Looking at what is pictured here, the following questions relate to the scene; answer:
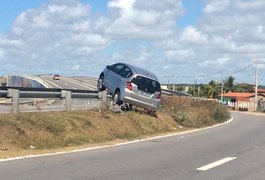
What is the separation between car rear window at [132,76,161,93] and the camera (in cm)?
2100

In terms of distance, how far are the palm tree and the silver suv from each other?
102m

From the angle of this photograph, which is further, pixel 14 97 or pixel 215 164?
pixel 14 97

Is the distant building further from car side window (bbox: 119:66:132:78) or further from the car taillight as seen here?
the car taillight

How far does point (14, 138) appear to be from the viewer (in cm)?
1310

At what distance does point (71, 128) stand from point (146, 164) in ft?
15.5

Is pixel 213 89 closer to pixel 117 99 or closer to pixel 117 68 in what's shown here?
pixel 117 68

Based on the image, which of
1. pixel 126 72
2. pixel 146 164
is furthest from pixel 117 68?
pixel 146 164

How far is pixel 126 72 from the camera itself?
2166 cm

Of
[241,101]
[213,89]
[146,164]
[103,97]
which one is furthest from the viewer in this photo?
[213,89]

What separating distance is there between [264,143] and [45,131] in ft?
28.1

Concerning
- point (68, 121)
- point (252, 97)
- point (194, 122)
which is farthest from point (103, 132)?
point (252, 97)

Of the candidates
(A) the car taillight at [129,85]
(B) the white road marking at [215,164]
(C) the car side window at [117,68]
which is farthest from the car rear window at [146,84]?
(B) the white road marking at [215,164]

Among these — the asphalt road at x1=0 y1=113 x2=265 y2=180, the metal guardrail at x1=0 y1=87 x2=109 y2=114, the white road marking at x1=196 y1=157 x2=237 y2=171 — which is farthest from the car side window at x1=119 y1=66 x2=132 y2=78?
the white road marking at x1=196 y1=157 x2=237 y2=171

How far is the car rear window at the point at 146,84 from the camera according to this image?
827 inches
